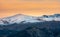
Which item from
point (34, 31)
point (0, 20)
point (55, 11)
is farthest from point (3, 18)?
point (55, 11)

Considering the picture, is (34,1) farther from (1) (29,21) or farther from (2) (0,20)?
(2) (0,20)

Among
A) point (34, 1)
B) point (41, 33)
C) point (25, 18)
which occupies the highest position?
point (34, 1)

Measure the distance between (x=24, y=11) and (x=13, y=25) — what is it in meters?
0.20

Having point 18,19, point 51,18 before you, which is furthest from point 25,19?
point 51,18

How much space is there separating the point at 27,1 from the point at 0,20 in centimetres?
33

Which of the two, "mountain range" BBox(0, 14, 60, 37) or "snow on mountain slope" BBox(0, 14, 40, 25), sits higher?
"snow on mountain slope" BBox(0, 14, 40, 25)

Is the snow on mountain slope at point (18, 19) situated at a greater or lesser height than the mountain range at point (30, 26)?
greater

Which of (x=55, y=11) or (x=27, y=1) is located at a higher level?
(x=27, y=1)

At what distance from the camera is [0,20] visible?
189cm

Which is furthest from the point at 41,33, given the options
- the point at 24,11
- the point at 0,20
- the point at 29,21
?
the point at 0,20

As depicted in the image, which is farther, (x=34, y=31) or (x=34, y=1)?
(x=34, y=1)

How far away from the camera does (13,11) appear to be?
6.31ft

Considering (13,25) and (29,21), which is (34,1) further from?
(13,25)

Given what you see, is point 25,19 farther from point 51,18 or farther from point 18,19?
point 51,18
